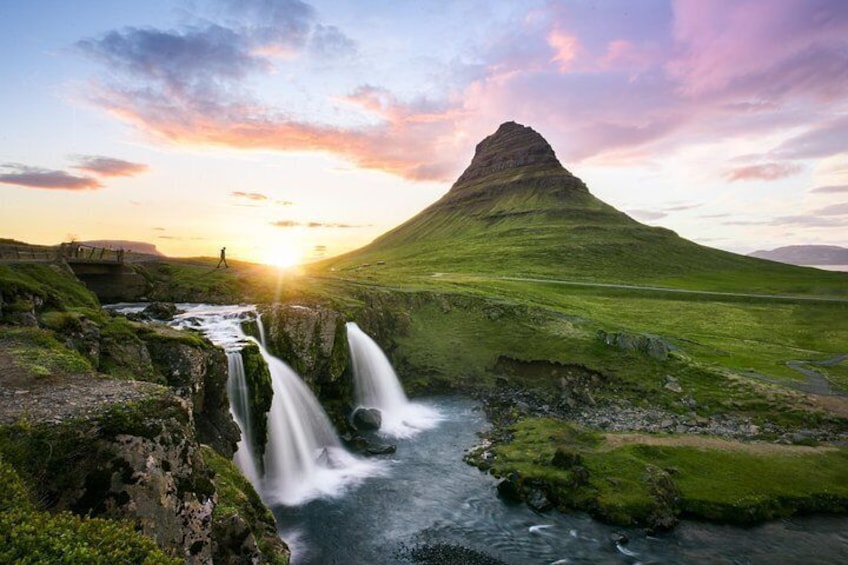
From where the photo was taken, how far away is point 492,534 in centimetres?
2581

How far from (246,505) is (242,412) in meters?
14.6

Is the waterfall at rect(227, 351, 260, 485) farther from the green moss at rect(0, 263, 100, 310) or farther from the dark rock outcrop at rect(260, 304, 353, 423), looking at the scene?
the green moss at rect(0, 263, 100, 310)

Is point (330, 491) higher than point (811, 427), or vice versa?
point (811, 427)

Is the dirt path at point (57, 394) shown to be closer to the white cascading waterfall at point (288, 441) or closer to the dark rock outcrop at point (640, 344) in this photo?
the white cascading waterfall at point (288, 441)

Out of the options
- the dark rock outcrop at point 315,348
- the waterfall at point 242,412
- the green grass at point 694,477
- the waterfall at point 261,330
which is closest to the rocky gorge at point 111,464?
the waterfall at point 242,412

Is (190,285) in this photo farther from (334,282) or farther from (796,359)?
(796,359)

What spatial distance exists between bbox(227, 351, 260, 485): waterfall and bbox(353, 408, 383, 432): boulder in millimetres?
12594

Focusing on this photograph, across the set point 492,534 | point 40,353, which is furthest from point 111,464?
point 492,534

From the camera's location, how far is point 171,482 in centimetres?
1224

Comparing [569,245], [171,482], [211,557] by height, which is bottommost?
[211,557]

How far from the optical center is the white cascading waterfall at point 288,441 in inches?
1200

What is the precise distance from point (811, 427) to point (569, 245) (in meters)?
152

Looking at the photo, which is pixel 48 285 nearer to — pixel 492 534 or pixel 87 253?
pixel 87 253

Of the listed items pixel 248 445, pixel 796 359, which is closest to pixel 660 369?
pixel 796 359
